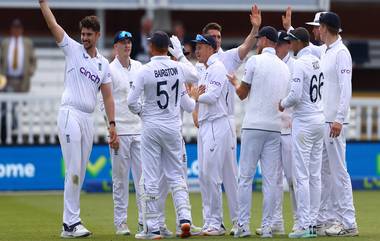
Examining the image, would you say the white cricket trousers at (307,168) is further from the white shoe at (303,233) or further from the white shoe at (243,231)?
the white shoe at (243,231)

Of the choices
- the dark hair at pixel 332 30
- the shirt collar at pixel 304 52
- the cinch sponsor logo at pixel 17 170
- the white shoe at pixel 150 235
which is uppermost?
the dark hair at pixel 332 30

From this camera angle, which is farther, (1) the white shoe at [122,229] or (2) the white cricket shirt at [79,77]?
(1) the white shoe at [122,229]

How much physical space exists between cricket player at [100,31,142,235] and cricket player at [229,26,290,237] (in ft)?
5.28

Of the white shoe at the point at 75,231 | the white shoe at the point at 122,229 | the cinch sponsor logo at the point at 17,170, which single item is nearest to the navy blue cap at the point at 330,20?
the white shoe at the point at 122,229

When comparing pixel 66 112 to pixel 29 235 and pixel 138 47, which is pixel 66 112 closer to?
pixel 29 235

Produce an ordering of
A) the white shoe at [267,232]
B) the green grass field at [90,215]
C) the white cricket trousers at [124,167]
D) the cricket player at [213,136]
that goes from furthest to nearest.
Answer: the white cricket trousers at [124,167], the cricket player at [213,136], the green grass field at [90,215], the white shoe at [267,232]

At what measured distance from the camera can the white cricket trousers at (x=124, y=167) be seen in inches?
606

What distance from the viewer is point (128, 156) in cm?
1555

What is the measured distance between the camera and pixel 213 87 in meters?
15.1

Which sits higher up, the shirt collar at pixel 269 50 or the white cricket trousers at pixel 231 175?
the shirt collar at pixel 269 50

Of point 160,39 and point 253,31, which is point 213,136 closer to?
point 253,31

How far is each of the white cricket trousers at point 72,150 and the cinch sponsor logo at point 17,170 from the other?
8581 mm

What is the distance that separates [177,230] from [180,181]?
798 millimetres

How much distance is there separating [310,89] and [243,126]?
3.12 ft
